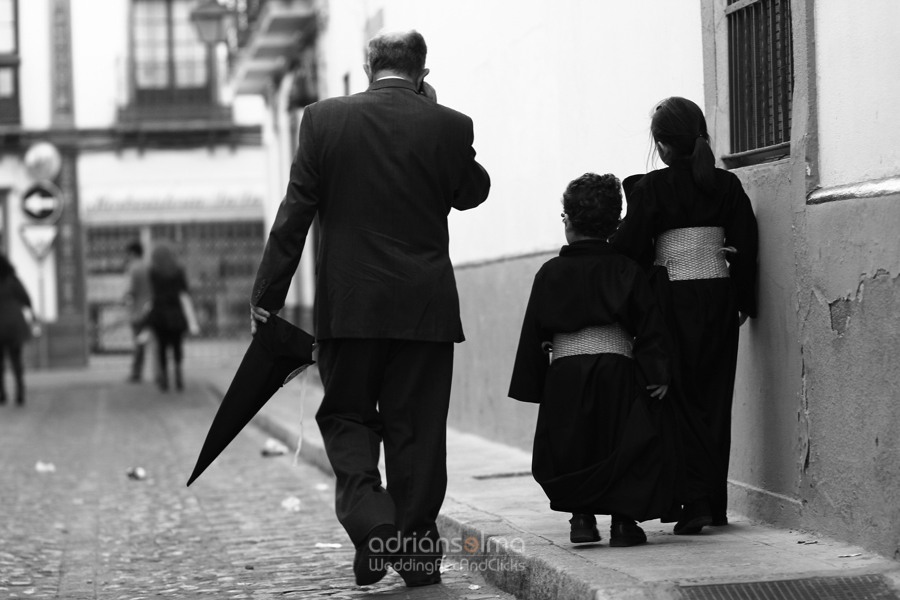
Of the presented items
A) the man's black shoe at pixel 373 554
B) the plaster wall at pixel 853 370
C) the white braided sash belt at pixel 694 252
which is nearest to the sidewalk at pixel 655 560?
the plaster wall at pixel 853 370

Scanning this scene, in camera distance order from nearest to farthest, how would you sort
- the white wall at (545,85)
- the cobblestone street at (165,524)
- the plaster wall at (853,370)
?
1. the plaster wall at (853,370)
2. the cobblestone street at (165,524)
3. the white wall at (545,85)

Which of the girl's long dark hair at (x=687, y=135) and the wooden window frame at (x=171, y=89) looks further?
the wooden window frame at (x=171, y=89)

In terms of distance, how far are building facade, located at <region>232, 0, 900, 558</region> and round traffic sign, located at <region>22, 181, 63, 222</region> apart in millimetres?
17070

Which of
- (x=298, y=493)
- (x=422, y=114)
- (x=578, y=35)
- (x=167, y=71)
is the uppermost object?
(x=167, y=71)

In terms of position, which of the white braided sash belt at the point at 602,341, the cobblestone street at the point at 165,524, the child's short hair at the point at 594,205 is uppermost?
→ the child's short hair at the point at 594,205

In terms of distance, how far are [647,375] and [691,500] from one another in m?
0.59

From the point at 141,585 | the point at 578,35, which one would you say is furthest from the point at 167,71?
the point at 141,585

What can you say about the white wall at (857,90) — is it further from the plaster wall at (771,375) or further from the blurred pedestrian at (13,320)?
the blurred pedestrian at (13,320)

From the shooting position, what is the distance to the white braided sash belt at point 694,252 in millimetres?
5348

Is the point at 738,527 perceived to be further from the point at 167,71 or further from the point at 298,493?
the point at 167,71

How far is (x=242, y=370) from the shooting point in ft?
16.5

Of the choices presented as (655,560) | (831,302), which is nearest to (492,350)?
(831,302)

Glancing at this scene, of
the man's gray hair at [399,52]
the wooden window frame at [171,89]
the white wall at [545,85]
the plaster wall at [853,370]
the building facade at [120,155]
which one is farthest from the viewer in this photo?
the wooden window frame at [171,89]

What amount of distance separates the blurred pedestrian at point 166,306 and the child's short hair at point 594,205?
1259 centimetres
